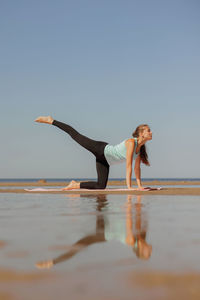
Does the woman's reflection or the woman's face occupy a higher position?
the woman's face

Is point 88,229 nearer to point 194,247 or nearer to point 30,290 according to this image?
point 194,247

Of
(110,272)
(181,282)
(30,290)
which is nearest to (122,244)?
(110,272)

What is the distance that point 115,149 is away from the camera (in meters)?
7.90

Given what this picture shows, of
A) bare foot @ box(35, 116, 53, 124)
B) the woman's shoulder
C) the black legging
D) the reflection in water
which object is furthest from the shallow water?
bare foot @ box(35, 116, 53, 124)

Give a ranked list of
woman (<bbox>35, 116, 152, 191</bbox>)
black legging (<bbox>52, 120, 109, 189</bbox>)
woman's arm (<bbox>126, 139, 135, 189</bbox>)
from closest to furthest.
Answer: woman's arm (<bbox>126, 139, 135, 189</bbox>) → woman (<bbox>35, 116, 152, 191</bbox>) → black legging (<bbox>52, 120, 109, 189</bbox>)

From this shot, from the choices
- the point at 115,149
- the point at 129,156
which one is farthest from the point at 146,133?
the point at 115,149

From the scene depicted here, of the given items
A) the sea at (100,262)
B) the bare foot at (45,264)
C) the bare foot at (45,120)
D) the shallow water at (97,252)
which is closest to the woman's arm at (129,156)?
the bare foot at (45,120)

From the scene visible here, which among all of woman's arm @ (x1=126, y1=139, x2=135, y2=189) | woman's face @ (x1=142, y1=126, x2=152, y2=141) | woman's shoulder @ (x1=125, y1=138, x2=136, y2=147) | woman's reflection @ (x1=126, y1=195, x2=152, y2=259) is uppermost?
woman's face @ (x1=142, y1=126, x2=152, y2=141)

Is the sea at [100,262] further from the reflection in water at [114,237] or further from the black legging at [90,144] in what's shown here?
the black legging at [90,144]

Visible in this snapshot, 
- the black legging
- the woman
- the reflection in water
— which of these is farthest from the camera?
the black legging

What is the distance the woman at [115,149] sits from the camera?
7637mm

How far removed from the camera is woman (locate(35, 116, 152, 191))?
301 inches

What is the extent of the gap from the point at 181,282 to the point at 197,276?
0.10 metres

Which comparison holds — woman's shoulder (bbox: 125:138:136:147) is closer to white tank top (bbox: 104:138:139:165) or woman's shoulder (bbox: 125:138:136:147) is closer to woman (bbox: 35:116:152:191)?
woman (bbox: 35:116:152:191)
